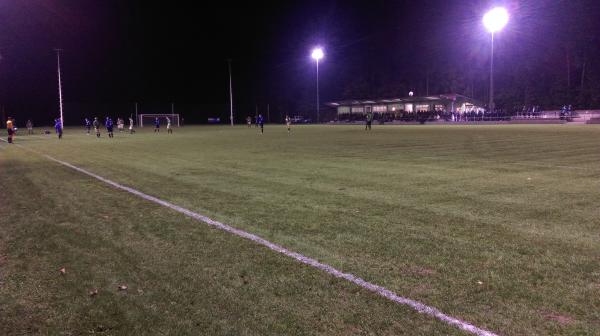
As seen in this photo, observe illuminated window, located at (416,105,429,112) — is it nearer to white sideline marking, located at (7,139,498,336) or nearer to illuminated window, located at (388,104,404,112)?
illuminated window, located at (388,104,404,112)

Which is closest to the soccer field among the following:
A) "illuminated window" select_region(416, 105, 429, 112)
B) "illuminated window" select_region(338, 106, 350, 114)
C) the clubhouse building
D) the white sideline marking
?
the white sideline marking

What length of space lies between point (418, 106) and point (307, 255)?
75007 millimetres

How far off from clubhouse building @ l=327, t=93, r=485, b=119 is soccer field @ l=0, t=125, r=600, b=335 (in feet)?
193

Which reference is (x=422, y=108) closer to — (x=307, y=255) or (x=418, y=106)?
(x=418, y=106)

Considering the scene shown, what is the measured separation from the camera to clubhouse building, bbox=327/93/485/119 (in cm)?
7131

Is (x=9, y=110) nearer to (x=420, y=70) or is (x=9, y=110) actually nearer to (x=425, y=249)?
(x=420, y=70)

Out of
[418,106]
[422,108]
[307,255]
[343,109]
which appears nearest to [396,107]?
[418,106]

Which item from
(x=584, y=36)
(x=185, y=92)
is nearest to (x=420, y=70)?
(x=584, y=36)

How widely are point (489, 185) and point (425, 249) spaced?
17.4 ft

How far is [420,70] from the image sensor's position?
92.3 metres

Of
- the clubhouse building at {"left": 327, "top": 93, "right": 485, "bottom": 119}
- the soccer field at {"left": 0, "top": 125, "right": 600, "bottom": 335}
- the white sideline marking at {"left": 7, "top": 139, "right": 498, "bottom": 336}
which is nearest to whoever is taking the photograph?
the white sideline marking at {"left": 7, "top": 139, "right": 498, "bottom": 336}

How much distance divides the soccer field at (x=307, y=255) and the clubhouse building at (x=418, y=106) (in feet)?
193

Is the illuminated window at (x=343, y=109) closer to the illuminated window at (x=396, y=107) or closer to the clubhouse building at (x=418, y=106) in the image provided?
the clubhouse building at (x=418, y=106)

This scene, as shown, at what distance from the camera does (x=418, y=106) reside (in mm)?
77188
